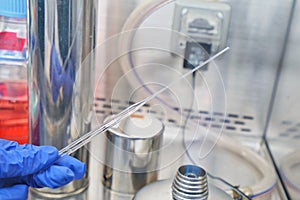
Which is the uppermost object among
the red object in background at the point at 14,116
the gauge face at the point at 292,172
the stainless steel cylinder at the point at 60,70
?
the stainless steel cylinder at the point at 60,70

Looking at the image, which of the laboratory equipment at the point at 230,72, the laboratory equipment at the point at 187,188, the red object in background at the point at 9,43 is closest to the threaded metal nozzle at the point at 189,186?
the laboratory equipment at the point at 187,188

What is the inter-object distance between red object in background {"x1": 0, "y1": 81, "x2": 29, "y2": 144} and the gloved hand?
0.21m

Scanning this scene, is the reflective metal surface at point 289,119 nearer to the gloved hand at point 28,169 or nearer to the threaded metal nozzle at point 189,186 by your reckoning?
the threaded metal nozzle at point 189,186

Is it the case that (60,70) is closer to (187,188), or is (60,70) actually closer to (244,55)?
(187,188)

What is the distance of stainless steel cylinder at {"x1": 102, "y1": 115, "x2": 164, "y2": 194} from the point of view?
2.43ft

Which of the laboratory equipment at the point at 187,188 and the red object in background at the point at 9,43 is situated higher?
the red object in background at the point at 9,43

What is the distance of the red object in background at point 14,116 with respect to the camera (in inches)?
31.9

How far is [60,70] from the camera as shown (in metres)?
0.69

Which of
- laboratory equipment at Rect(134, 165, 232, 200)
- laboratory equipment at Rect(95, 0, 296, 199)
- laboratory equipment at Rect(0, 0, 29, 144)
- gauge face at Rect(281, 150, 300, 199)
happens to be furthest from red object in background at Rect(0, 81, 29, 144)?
gauge face at Rect(281, 150, 300, 199)

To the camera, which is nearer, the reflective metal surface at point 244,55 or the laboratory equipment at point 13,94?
the laboratory equipment at point 13,94

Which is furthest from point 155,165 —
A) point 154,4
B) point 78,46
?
point 154,4

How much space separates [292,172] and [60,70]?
1.61ft

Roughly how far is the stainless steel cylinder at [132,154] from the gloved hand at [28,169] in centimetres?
14

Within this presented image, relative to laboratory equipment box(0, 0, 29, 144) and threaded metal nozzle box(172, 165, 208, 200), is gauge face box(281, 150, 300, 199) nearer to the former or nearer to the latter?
threaded metal nozzle box(172, 165, 208, 200)
